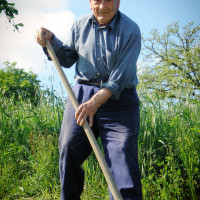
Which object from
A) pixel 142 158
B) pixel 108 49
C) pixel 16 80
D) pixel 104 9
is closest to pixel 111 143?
pixel 108 49

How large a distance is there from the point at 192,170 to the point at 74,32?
1964mm

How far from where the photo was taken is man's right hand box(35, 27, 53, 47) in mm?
2029

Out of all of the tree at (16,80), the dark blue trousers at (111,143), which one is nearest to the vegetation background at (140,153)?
the dark blue trousers at (111,143)

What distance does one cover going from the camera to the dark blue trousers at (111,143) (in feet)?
5.89

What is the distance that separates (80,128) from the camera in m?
1.97

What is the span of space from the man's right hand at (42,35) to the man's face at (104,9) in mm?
406

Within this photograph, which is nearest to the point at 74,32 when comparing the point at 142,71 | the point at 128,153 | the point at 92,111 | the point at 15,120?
the point at 92,111

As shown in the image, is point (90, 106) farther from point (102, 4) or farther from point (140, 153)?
point (140, 153)

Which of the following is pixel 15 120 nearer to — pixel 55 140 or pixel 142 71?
pixel 55 140

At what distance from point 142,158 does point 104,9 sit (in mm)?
1860

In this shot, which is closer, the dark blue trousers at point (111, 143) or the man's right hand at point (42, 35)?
the dark blue trousers at point (111, 143)

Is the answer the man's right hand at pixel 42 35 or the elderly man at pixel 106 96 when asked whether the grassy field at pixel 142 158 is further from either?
the man's right hand at pixel 42 35

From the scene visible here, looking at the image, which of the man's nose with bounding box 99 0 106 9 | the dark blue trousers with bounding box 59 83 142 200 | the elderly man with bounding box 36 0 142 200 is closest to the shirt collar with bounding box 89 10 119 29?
the elderly man with bounding box 36 0 142 200

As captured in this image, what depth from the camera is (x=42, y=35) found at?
80.0 inches
